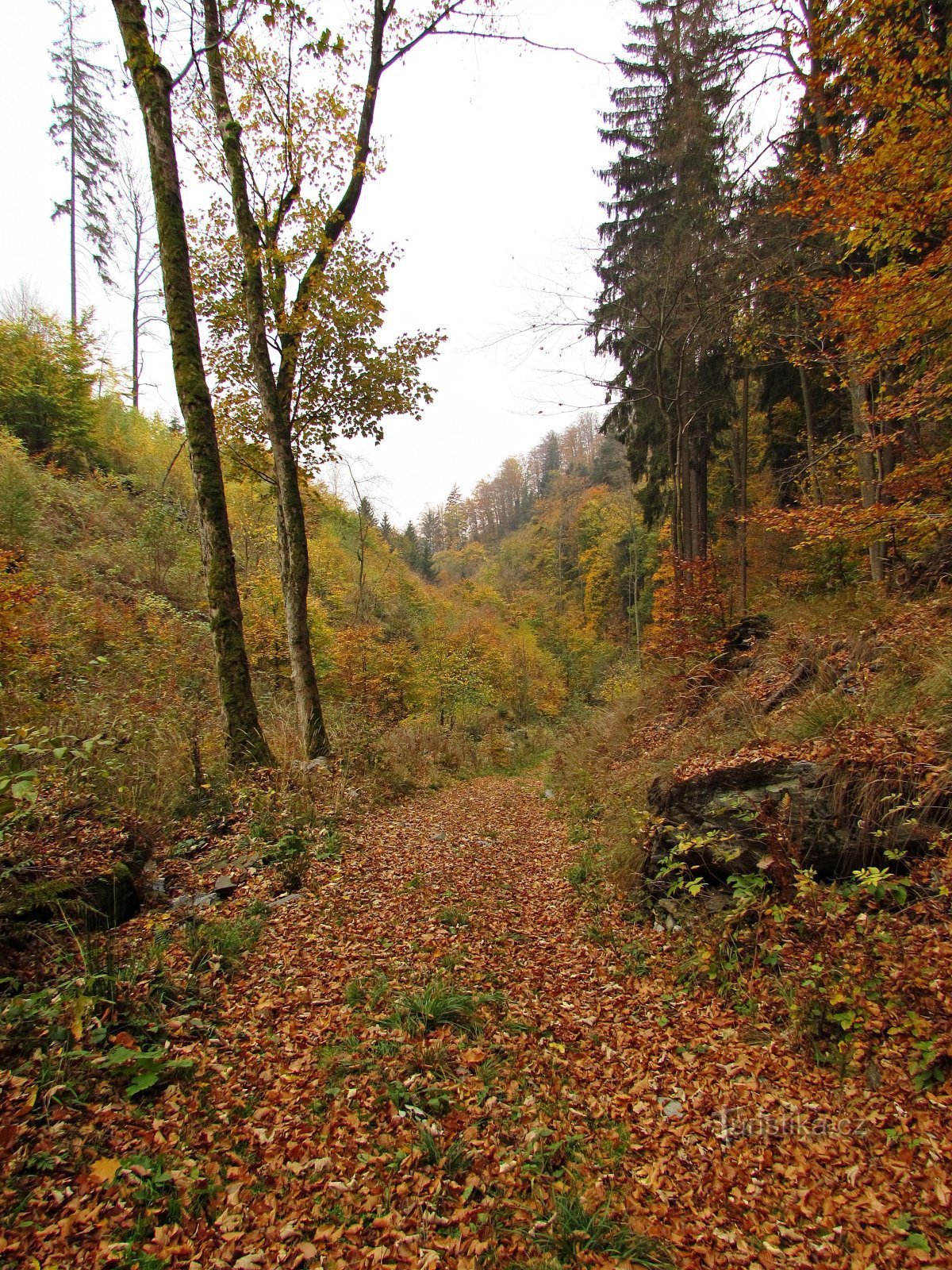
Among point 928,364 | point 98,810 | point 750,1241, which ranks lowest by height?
point 750,1241

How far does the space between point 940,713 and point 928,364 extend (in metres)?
5.64

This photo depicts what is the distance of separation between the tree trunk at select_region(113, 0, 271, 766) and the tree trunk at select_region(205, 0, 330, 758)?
1100mm

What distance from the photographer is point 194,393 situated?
6199 millimetres

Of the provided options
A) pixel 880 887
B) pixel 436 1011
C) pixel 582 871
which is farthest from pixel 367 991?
pixel 880 887

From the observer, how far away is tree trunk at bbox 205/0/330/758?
7.05 m

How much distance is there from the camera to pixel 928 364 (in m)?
6.97

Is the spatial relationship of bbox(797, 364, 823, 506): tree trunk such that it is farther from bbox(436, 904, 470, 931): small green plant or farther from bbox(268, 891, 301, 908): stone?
bbox(268, 891, 301, 908): stone

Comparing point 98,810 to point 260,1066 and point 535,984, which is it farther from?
point 535,984

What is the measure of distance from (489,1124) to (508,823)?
18.2ft

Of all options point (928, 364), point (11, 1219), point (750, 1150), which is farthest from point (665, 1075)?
point (928, 364)

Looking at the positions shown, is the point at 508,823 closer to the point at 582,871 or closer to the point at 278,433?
the point at 582,871

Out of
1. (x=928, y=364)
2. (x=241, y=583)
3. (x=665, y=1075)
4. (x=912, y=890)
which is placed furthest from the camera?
(x=241, y=583)

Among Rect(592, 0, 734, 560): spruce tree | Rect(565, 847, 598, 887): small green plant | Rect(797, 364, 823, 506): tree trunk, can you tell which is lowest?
Rect(565, 847, 598, 887): small green plant

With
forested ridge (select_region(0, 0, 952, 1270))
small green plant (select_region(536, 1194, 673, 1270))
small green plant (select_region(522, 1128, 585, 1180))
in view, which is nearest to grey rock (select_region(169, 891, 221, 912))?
forested ridge (select_region(0, 0, 952, 1270))
